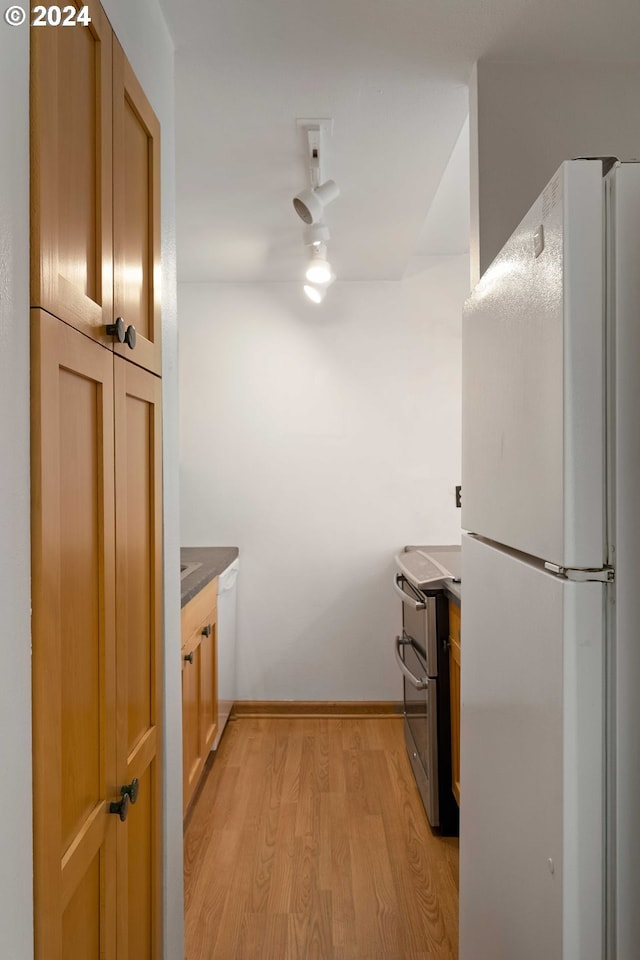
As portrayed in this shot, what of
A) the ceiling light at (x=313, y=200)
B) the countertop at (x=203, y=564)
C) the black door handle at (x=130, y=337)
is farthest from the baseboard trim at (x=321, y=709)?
the black door handle at (x=130, y=337)

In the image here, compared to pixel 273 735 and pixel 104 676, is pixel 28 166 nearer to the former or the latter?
pixel 104 676

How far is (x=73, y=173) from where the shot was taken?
3.22 ft

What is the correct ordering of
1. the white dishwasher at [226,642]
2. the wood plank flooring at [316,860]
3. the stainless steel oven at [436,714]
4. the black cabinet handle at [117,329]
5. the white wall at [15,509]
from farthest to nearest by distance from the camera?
the white dishwasher at [226,642]
the stainless steel oven at [436,714]
the wood plank flooring at [316,860]
the black cabinet handle at [117,329]
the white wall at [15,509]

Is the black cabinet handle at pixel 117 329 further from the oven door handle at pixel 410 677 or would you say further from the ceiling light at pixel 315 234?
the oven door handle at pixel 410 677

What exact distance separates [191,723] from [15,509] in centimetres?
205

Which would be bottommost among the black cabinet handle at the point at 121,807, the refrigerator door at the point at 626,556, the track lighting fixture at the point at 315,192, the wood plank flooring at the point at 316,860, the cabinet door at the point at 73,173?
the wood plank flooring at the point at 316,860

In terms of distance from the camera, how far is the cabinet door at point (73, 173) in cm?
84

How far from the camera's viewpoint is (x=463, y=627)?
1.61 m

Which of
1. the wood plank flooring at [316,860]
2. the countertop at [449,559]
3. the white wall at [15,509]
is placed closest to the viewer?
the white wall at [15,509]

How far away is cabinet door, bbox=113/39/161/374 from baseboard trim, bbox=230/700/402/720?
2.82 meters

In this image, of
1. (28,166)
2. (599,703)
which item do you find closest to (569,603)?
(599,703)

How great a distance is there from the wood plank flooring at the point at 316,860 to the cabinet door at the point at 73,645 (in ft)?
3.69

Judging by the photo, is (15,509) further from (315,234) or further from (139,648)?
(315,234)

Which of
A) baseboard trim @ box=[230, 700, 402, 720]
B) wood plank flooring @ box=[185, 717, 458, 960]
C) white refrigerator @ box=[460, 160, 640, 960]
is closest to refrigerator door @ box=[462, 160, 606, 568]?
white refrigerator @ box=[460, 160, 640, 960]
